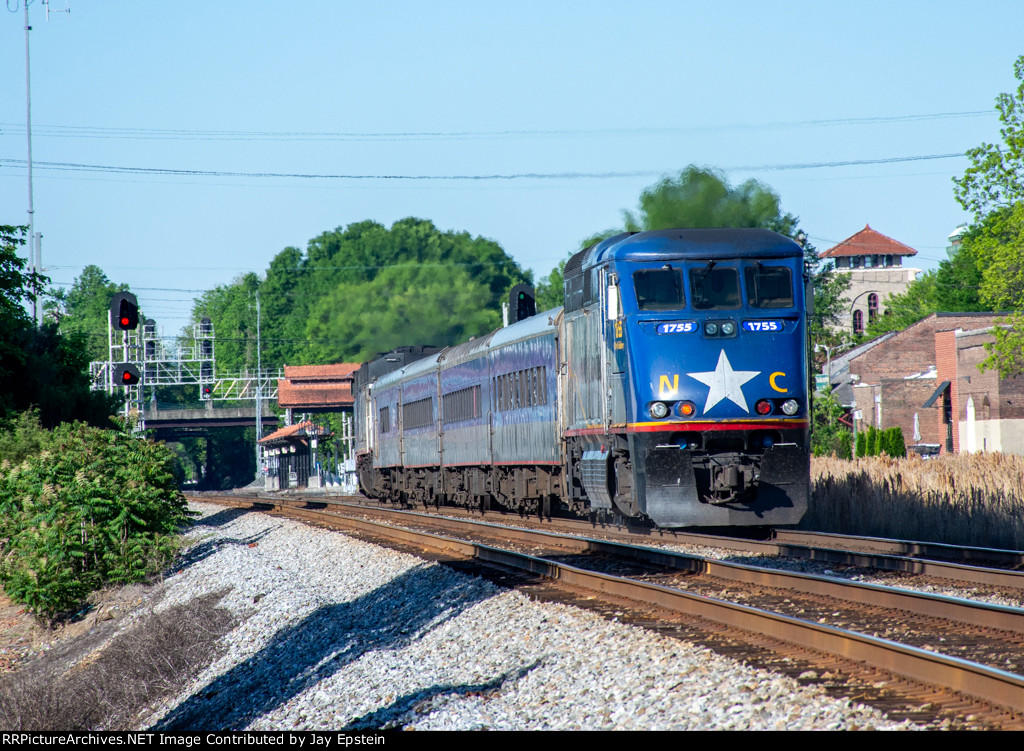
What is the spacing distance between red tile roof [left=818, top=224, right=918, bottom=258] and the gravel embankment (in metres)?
96.2

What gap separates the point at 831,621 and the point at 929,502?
1011 centimetres

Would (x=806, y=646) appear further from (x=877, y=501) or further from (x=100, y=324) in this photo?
(x=100, y=324)

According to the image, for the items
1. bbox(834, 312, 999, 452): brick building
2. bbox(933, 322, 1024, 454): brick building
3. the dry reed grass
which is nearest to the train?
the dry reed grass

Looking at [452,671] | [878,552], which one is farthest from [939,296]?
[452,671]

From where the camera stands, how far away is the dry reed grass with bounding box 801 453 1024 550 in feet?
55.2

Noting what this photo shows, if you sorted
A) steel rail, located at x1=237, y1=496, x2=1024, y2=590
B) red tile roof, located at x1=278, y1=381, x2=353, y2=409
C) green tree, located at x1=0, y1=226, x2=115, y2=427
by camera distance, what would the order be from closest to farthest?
steel rail, located at x1=237, y1=496, x2=1024, y2=590 < green tree, located at x1=0, y1=226, x2=115, y2=427 < red tile roof, located at x1=278, y1=381, x2=353, y2=409

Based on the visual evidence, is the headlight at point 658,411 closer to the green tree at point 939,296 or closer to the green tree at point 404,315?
the green tree at point 404,315

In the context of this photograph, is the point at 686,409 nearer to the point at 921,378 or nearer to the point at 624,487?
the point at 624,487

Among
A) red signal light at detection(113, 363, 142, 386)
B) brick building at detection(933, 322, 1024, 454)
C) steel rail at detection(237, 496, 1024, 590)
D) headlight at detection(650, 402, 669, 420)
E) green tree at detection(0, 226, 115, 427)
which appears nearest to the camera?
steel rail at detection(237, 496, 1024, 590)

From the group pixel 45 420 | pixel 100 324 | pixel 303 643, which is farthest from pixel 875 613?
pixel 100 324

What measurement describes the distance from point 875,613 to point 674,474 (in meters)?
4.37

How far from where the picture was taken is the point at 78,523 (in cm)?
2006

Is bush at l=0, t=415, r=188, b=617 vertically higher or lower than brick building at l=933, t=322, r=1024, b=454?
lower

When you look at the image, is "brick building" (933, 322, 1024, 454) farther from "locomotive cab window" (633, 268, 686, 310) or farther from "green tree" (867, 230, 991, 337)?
"locomotive cab window" (633, 268, 686, 310)
